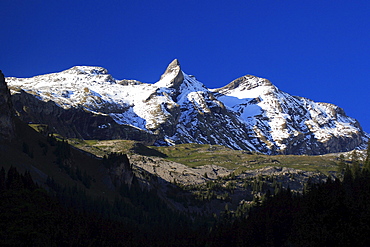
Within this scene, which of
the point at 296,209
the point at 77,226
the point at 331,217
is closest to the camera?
the point at 331,217

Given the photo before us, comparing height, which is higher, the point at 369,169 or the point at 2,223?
the point at 369,169

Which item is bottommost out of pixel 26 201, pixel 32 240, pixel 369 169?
pixel 32 240

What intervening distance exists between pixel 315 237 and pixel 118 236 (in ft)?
256

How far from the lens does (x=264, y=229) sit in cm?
15588

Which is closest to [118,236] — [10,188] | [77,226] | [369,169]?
[77,226]

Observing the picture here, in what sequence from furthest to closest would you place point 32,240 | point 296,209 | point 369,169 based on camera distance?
point 369,169, point 296,209, point 32,240

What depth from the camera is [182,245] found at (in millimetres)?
177250

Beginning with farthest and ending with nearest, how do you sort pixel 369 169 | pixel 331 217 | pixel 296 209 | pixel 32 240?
1. pixel 369 169
2. pixel 296 209
3. pixel 32 240
4. pixel 331 217

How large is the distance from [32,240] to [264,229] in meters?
73.7

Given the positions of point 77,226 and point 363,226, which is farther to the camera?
point 77,226

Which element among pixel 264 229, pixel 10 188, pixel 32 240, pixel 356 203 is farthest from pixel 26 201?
pixel 356 203

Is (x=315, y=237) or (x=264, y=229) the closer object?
(x=315, y=237)

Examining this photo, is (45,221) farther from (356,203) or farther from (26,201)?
(356,203)

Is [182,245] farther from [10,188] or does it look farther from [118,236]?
[10,188]
